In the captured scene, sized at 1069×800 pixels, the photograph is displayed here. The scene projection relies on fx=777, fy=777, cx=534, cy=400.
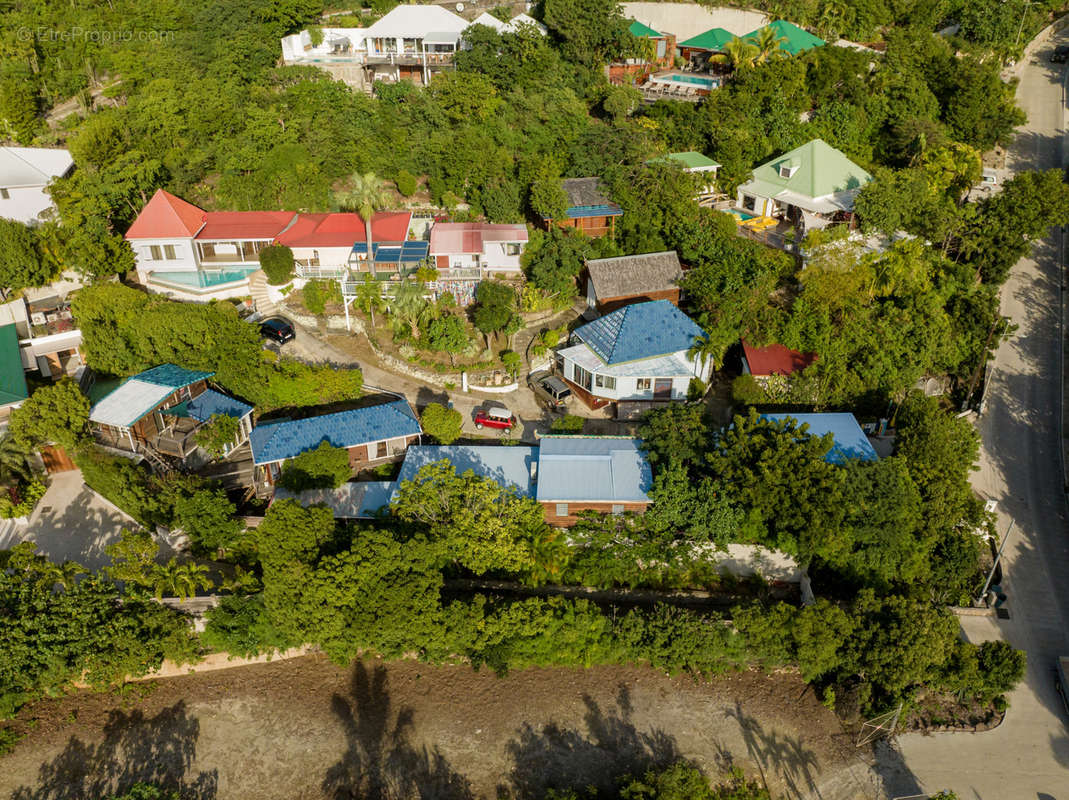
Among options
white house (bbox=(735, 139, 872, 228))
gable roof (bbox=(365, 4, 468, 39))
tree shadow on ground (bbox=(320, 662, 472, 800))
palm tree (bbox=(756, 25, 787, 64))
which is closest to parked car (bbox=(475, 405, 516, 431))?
tree shadow on ground (bbox=(320, 662, 472, 800))

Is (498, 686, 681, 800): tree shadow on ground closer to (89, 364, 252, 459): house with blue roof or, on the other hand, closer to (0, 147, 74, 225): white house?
(89, 364, 252, 459): house with blue roof

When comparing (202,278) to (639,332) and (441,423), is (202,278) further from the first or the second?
(639,332)

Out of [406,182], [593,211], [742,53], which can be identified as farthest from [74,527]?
[742,53]

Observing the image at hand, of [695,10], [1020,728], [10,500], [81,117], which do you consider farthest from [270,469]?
[695,10]

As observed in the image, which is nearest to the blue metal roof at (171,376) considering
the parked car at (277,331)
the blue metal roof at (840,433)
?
the parked car at (277,331)

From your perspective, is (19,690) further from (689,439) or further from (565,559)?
(689,439)

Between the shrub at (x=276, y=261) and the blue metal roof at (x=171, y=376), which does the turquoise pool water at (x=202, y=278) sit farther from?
the blue metal roof at (x=171, y=376)
